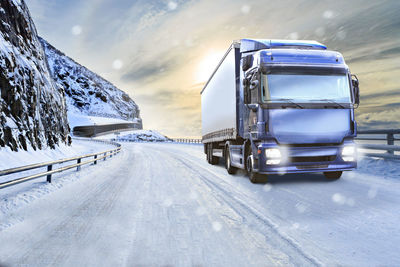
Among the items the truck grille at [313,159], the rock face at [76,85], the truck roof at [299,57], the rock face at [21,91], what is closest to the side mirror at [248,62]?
the truck roof at [299,57]

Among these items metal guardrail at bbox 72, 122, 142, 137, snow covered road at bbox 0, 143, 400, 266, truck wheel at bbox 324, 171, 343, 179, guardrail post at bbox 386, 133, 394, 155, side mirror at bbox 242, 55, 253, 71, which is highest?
metal guardrail at bbox 72, 122, 142, 137

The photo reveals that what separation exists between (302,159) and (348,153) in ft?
4.45

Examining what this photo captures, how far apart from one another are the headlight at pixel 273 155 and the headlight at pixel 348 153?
5.98 feet

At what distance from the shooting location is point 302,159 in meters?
7.12

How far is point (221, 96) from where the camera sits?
37.2ft

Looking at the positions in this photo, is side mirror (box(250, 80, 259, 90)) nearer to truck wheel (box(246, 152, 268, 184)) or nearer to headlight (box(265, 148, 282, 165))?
headlight (box(265, 148, 282, 165))

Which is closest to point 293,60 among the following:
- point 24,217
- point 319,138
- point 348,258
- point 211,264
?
point 319,138

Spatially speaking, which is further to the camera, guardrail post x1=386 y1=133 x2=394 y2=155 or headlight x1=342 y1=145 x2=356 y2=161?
guardrail post x1=386 y1=133 x2=394 y2=155

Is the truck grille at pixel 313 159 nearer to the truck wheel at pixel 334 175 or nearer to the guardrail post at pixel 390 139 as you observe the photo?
the truck wheel at pixel 334 175

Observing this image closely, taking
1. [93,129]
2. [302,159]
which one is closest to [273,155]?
[302,159]

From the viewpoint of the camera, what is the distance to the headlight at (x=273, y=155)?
7039 millimetres

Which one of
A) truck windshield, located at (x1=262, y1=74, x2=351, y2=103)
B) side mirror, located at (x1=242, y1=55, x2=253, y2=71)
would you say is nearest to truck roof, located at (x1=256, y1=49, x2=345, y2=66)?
side mirror, located at (x1=242, y1=55, x2=253, y2=71)

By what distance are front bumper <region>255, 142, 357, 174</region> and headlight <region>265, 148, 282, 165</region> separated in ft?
0.25

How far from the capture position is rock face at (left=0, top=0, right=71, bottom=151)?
644 inches
